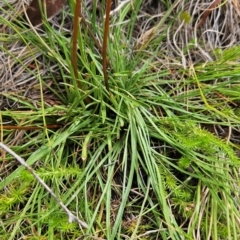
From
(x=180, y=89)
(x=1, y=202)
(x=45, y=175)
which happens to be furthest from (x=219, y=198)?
(x=1, y=202)

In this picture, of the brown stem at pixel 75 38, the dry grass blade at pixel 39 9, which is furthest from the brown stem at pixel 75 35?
the dry grass blade at pixel 39 9

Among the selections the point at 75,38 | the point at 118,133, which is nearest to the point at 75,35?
the point at 75,38

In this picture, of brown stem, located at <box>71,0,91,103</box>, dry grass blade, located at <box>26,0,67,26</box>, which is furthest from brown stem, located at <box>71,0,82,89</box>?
dry grass blade, located at <box>26,0,67,26</box>

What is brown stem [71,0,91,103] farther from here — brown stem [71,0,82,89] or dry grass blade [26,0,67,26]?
dry grass blade [26,0,67,26]

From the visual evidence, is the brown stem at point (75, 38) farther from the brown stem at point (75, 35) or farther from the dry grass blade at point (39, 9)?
the dry grass blade at point (39, 9)

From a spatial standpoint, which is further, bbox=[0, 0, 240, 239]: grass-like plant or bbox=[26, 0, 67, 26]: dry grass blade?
bbox=[26, 0, 67, 26]: dry grass blade

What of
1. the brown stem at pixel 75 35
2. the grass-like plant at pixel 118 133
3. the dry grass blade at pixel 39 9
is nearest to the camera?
the brown stem at pixel 75 35

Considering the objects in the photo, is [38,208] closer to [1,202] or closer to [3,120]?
[1,202]

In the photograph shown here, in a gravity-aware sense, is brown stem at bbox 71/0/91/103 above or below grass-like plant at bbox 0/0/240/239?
above
